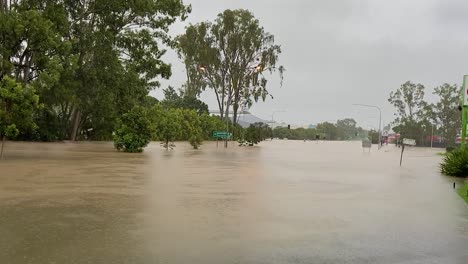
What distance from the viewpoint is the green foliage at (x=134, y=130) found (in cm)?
3219

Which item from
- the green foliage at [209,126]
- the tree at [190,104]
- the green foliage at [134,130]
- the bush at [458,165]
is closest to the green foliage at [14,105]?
the green foliage at [134,130]

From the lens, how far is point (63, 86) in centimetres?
2509

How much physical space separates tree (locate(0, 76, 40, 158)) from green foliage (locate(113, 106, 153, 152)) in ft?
38.0

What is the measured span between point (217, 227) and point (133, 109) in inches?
998

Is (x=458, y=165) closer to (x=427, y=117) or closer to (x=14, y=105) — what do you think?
(x=14, y=105)

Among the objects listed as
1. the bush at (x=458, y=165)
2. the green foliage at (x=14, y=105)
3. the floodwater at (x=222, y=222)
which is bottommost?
the floodwater at (x=222, y=222)

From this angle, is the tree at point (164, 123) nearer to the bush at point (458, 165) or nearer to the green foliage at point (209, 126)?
the green foliage at point (209, 126)

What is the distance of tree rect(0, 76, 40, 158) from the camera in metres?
19.9

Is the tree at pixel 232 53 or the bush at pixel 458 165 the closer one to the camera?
the bush at pixel 458 165

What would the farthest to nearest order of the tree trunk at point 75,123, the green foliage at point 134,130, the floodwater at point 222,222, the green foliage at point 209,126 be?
the green foliage at point 209,126, the tree trunk at point 75,123, the green foliage at point 134,130, the floodwater at point 222,222

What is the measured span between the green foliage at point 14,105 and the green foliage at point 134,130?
38.0 feet

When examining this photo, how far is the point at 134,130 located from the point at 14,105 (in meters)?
12.8

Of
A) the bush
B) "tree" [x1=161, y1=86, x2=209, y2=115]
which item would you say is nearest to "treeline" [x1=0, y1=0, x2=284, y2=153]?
the bush

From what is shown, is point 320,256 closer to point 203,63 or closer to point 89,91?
point 89,91
